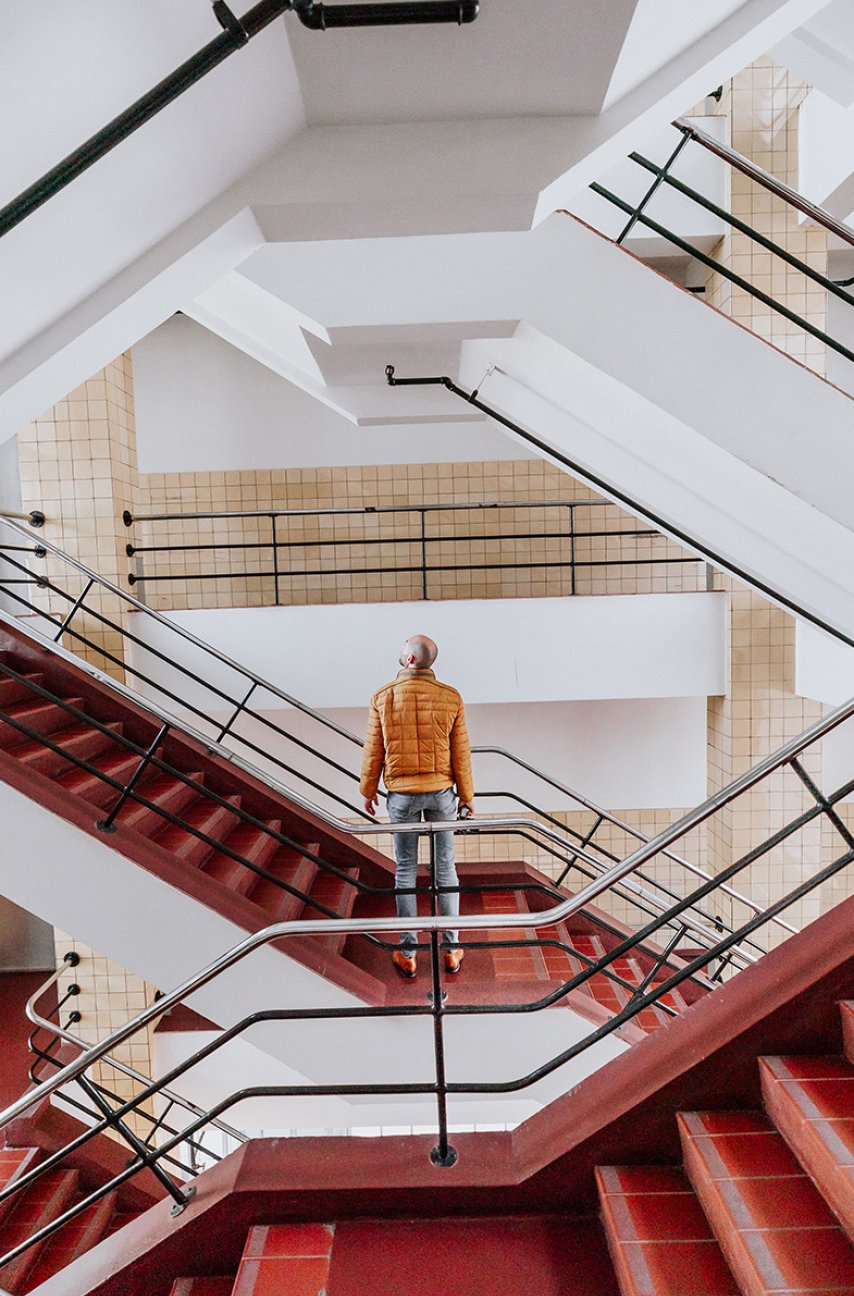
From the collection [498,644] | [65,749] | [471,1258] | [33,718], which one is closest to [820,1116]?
[471,1258]

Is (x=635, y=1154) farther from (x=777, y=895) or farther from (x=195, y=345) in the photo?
(x=195, y=345)

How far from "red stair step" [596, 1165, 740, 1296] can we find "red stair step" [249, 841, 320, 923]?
1.77 m

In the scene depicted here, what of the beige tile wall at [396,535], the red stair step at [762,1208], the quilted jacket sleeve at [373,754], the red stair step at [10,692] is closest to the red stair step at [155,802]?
the red stair step at [10,692]

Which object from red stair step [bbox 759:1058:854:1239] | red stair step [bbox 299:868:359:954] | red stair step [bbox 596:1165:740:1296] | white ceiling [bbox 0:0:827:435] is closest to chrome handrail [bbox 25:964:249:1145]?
red stair step [bbox 299:868:359:954]

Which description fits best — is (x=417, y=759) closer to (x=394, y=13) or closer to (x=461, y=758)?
(x=461, y=758)

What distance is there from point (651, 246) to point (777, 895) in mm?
5491

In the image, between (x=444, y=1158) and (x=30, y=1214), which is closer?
(x=444, y=1158)

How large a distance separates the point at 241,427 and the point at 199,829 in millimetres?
4689

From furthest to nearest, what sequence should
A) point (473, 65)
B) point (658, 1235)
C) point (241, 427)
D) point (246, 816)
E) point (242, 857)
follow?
1. point (241, 427)
2. point (242, 857)
3. point (246, 816)
4. point (658, 1235)
5. point (473, 65)

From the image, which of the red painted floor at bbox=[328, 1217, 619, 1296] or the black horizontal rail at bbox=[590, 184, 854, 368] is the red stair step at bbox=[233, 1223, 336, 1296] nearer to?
the red painted floor at bbox=[328, 1217, 619, 1296]

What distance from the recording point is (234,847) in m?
4.29

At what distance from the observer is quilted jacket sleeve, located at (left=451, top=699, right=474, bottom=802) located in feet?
12.0

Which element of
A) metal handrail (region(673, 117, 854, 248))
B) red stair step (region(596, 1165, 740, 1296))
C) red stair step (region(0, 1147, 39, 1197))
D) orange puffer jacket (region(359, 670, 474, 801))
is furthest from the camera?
red stair step (region(0, 1147, 39, 1197))

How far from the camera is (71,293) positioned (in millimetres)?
A: 1755
